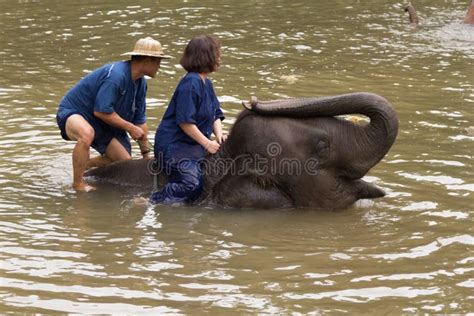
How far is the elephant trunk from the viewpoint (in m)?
8.29

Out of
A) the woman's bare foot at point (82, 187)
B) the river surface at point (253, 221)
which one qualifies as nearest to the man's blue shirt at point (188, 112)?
the river surface at point (253, 221)

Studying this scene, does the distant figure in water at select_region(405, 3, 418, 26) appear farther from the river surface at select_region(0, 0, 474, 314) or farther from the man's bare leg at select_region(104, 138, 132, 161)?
the man's bare leg at select_region(104, 138, 132, 161)

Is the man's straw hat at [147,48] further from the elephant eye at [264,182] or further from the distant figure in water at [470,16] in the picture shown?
the distant figure in water at [470,16]

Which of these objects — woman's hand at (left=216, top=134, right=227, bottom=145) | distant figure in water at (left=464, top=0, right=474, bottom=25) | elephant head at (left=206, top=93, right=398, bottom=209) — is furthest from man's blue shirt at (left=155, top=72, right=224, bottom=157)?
distant figure in water at (left=464, top=0, right=474, bottom=25)

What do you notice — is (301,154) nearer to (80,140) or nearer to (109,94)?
(109,94)

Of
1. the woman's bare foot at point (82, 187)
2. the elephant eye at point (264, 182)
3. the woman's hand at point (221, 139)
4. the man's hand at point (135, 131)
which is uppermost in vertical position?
the man's hand at point (135, 131)

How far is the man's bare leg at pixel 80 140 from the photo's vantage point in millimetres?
9172

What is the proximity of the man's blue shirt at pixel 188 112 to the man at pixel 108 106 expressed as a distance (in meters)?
0.31

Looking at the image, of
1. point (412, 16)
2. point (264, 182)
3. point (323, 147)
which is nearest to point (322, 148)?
point (323, 147)

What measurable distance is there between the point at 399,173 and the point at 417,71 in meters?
5.22

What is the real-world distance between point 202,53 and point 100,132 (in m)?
1.47

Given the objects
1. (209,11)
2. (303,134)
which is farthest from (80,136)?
(209,11)

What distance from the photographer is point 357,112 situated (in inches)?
329

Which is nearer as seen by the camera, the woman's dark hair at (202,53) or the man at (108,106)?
the woman's dark hair at (202,53)
